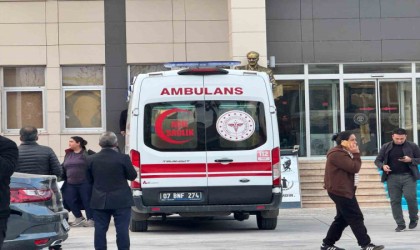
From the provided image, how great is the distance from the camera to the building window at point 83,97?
2283 centimetres

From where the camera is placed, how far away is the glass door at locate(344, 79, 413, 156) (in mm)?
23359

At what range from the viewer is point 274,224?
50.3 feet

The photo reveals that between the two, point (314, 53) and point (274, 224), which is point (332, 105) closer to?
point (314, 53)

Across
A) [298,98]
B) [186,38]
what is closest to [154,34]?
[186,38]

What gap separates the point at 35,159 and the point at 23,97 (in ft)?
31.2

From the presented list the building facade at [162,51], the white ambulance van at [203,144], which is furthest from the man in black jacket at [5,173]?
the building facade at [162,51]

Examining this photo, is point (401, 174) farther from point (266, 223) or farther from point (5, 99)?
point (5, 99)

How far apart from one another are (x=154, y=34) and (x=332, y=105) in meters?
4.82

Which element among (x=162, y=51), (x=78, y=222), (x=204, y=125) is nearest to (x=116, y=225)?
(x=204, y=125)

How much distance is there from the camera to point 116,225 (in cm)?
1098

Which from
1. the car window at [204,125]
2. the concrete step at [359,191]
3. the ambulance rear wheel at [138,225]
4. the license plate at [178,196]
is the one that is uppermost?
the car window at [204,125]

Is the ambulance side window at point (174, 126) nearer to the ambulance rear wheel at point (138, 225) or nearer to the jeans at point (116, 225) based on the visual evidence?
the ambulance rear wheel at point (138, 225)

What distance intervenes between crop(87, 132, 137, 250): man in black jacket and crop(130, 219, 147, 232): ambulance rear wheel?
4171 mm

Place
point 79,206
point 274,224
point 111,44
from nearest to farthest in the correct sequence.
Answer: point 274,224, point 79,206, point 111,44
